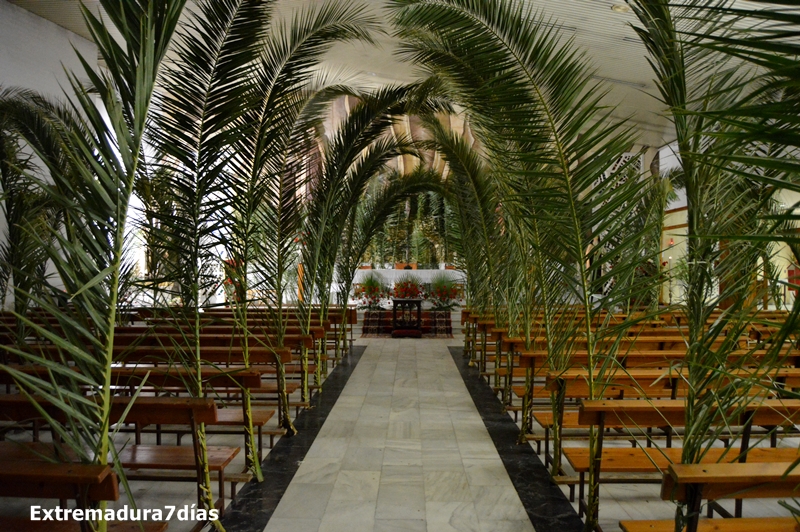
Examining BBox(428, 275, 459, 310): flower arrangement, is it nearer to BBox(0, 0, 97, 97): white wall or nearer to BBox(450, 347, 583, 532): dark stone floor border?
BBox(450, 347, 583, 532): dark stone floor border

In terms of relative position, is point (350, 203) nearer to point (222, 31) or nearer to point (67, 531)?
point (222, 31)

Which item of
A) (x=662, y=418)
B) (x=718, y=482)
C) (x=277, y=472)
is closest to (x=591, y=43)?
(x=662, y=418)

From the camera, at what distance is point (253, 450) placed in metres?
3.71

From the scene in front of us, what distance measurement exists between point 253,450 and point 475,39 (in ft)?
8.65

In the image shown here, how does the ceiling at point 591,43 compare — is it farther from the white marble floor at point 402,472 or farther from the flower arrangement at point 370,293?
the flower arrangement at point 370,293

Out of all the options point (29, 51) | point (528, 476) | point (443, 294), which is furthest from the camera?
point (443, 294)

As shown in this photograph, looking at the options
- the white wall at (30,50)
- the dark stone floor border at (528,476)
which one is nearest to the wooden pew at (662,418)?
the dark stone floor border at (528,476)

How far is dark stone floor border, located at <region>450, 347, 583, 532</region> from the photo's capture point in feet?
10.8

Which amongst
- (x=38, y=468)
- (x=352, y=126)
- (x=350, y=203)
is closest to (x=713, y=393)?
(x=38, y=468)

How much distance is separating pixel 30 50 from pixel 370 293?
687cm

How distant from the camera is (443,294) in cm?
1219

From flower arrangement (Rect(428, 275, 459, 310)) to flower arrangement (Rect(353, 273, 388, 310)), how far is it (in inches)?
39.5

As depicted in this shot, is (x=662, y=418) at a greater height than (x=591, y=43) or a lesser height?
lesser

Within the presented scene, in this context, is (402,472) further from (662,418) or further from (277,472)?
(662,418)
